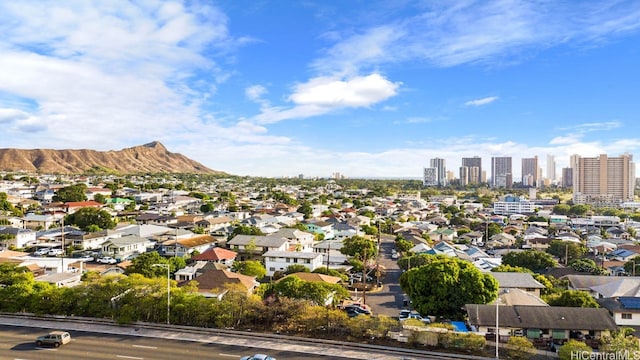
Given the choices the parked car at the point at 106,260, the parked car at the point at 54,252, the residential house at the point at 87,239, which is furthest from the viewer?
the residential house at the point at 87,239

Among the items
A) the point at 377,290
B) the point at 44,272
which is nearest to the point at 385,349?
the point at 377,290

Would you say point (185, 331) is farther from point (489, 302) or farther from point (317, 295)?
point (489, 302)

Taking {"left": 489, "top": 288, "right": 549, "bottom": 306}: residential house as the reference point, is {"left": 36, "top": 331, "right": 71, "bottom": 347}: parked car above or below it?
above

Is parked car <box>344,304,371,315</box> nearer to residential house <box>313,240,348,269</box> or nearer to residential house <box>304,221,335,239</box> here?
residential house <box>313,240,348,269</box>

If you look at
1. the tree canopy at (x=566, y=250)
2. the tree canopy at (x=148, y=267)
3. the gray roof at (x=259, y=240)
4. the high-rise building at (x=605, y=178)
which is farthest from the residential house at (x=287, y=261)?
the high-rise building at (x=605, y=178)

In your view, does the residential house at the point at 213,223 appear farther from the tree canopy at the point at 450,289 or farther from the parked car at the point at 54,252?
the tree canopy at the point at 450,289

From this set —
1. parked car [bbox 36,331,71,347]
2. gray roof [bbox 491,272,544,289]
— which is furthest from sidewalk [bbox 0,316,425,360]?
gray roof [bbox 491,272,544,289]

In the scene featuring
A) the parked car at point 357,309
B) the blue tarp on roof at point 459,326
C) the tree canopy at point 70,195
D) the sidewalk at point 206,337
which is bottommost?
the parked car at point 357,309
